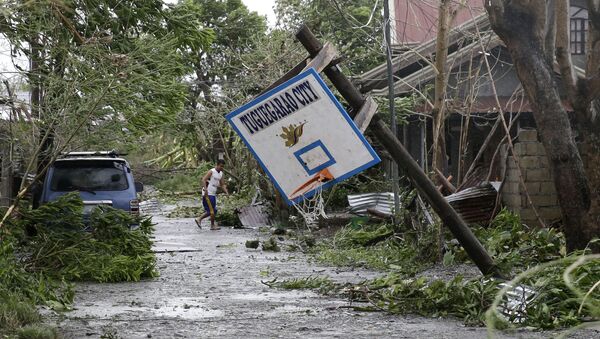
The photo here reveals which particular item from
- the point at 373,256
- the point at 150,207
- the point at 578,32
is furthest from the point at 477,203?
the point at 150,207

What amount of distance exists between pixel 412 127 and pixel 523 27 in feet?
61.7

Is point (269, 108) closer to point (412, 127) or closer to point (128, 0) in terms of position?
point (128, 0)

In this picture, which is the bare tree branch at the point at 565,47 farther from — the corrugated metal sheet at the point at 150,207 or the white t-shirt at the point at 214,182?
the corrugated metal sheet at the point at 150,207

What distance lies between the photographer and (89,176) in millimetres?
19344

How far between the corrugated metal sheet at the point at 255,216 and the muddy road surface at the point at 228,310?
34.6 feet

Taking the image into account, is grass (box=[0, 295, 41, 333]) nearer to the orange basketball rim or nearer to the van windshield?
the orange basketball rim

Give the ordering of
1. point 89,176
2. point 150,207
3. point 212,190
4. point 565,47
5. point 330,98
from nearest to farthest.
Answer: point 330,98 < point 565,47 < point 89,176 < point 212,190 < point 150,207

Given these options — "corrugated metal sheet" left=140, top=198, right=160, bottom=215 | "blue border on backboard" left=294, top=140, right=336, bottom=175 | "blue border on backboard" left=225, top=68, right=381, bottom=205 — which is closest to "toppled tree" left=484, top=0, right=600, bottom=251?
"blue border on backboard" left=225, top=68, right=381, bottom=205

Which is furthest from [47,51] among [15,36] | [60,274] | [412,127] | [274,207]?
[412,127]

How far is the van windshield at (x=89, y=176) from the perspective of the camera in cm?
1906

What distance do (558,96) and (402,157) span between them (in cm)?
416

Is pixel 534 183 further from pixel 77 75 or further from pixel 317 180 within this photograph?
pixel 317 180

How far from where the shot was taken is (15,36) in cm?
1371

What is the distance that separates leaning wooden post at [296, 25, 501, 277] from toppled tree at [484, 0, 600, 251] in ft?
10.6
